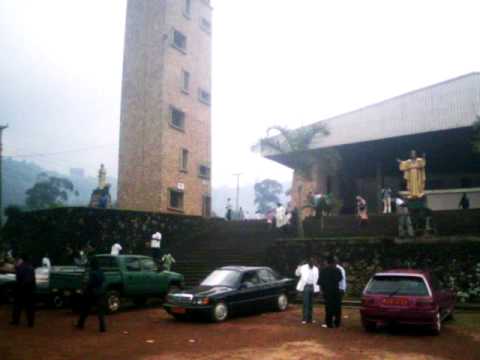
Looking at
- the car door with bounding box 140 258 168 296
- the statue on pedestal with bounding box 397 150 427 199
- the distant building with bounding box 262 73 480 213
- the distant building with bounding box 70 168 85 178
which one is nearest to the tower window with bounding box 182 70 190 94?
the distant building with bounding box 262 73 480 213

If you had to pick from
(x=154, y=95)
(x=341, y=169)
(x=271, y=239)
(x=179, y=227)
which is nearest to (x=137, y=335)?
(x=271, y=239)

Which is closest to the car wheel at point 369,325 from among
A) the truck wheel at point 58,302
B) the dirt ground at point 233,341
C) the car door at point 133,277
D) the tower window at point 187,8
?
the dirt ground at point 233,341

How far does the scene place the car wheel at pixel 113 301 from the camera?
1455cm

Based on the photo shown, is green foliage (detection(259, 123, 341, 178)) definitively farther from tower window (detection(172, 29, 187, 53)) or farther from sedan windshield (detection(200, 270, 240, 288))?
sedan windshield (detection(200, 270, 240, 288))

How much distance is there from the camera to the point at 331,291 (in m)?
11.8

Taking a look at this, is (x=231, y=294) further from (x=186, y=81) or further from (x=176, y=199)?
(x=186, y=81)

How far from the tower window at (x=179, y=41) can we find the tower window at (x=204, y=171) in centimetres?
805

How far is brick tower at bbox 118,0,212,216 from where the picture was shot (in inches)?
1245

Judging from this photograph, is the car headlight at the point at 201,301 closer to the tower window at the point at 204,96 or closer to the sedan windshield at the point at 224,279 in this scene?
the sedan windshield at the point at 224,279

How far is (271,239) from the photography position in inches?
925

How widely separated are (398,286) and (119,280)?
8096 mm

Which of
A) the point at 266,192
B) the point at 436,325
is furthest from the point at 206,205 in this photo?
the point at 266,192

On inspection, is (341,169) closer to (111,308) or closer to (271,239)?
(271,239)

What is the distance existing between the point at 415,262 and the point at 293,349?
355 inches
